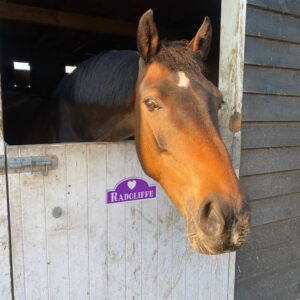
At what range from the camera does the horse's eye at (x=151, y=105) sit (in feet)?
4.24

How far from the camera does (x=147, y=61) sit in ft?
4.67

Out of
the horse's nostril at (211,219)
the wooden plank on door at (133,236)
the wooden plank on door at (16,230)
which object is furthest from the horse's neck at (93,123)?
the horse's nostril at (211,219)

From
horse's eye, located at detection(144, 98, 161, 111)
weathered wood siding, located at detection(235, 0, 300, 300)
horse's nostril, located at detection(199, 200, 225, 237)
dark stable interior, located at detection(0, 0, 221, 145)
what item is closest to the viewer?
horse's nostril, located at detection(199, 200, 225, 237)

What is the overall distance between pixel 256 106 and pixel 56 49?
331 cm

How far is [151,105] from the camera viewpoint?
1308 mm

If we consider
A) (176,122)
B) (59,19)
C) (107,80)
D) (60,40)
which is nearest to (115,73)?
(107,80)

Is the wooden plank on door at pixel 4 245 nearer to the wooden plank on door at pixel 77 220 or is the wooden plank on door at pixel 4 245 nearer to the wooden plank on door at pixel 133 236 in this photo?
the wooden plank on door at pixel 77 220

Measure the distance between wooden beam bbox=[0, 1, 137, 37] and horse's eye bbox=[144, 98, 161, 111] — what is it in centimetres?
203

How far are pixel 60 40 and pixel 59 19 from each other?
1.38 m

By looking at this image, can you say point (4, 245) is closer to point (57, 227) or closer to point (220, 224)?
point (57, 227)

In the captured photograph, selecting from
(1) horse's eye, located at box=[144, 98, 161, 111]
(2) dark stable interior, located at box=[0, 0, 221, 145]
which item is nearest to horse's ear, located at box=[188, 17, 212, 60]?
(1) horse's eye, located at box=[144, 98, 161, 111]

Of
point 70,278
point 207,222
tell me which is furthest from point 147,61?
point 70,278

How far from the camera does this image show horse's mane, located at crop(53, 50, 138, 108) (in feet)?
5.24

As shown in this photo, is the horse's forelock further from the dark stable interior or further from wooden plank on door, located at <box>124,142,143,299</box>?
the dark stable interior
